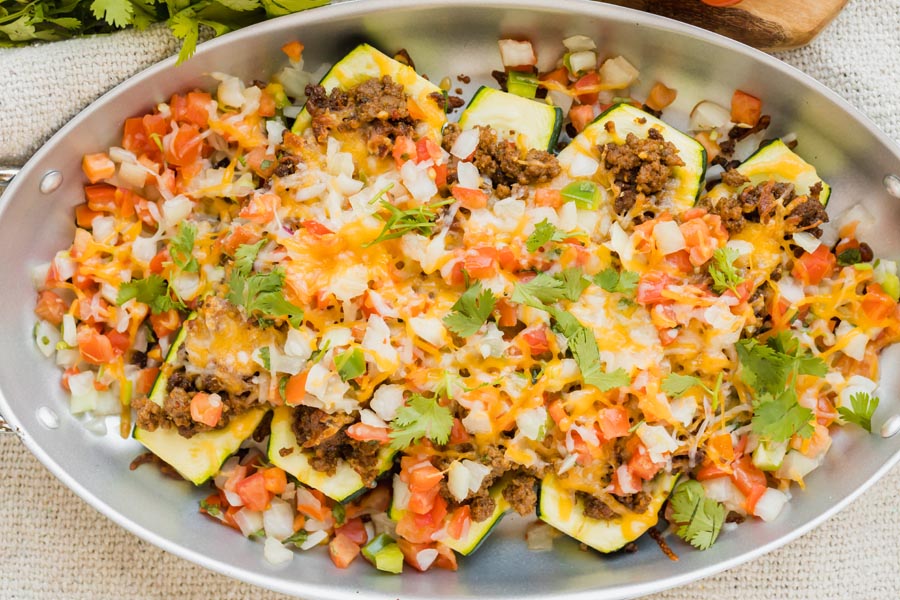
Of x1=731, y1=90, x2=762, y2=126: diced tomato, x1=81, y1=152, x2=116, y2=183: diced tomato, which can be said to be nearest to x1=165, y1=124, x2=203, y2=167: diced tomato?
x1=81, y1=152, x2=116, y2=183: diced tomato

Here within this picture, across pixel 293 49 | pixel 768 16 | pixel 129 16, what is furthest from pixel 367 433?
pixel 768 16

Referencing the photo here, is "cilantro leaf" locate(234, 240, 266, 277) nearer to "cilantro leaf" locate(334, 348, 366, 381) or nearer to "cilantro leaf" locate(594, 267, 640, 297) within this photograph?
"cilantro leaf" locate(334, 348, 366, 381)

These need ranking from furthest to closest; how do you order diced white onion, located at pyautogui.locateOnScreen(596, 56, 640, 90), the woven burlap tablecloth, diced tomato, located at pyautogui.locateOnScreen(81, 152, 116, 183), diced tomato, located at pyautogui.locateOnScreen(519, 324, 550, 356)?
the woven burlap tablecloth < diced white onion, located at pyautogui.locateOnScreen(596, 56, 640, 90) < diced tomato, located at pyautogui.locateOnScreen(81, 152, 116, 183) < diced tomato, located at pyautogui.locateOnScreen(519, 324, 550, 356)

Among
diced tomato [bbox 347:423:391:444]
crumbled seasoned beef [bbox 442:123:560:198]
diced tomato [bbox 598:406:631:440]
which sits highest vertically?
crumbled seasoned beef [bbox 442:123:560:198]

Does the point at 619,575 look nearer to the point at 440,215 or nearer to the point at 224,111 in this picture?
the point at 440,215

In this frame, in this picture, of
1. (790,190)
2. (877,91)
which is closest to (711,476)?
(790,190)

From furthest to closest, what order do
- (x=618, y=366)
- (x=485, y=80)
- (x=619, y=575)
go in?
(x=485, y=80) → (x=619, y=575) → (x=618, y=366)

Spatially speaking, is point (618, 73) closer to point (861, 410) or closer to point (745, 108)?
point (745, 108)
